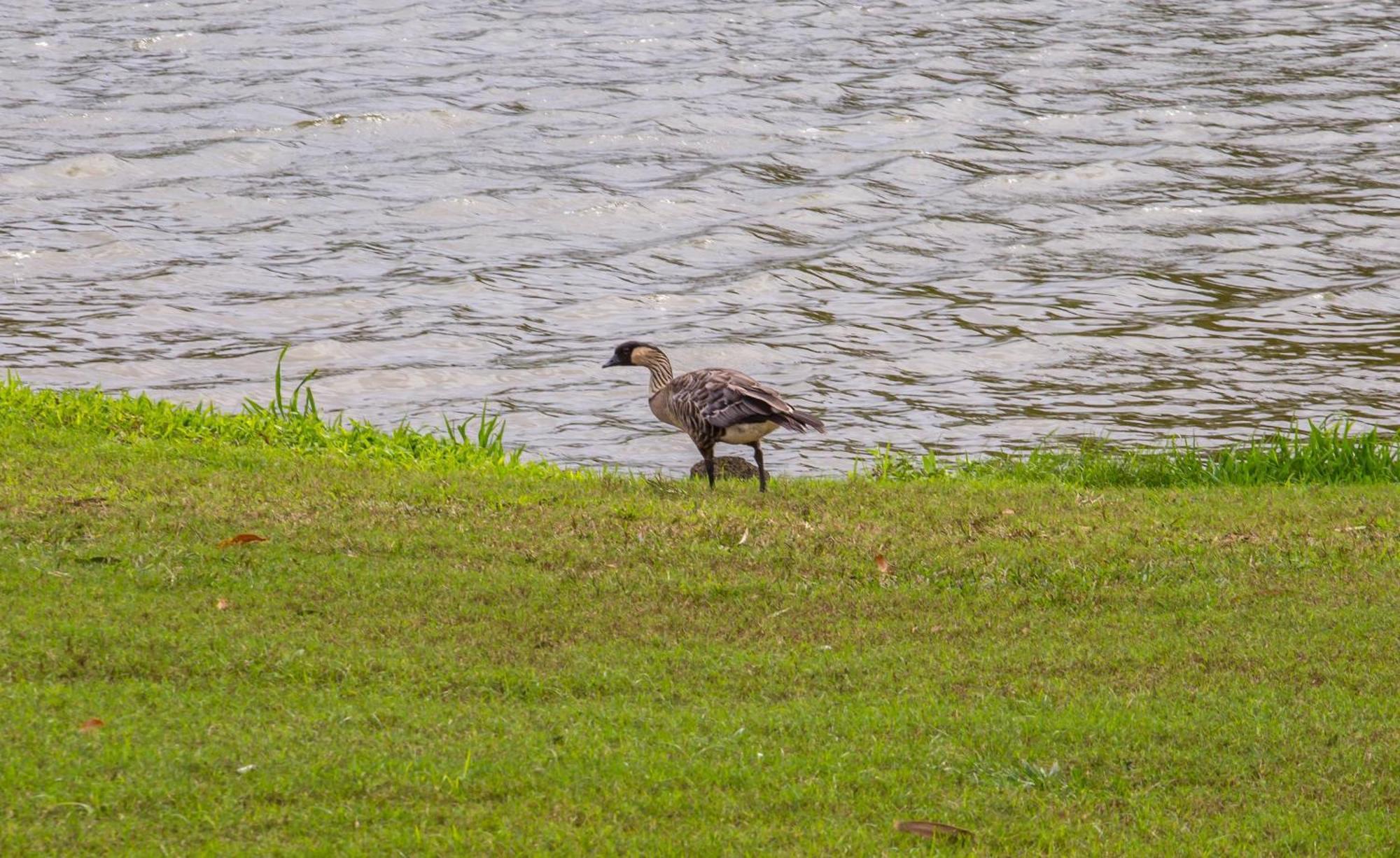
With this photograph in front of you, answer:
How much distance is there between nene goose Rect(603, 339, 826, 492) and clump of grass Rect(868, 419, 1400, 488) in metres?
1.08

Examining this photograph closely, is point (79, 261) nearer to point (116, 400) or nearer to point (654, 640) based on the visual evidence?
point (116, 400)

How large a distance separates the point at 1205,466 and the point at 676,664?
17.0 ft

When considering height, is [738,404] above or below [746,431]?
above

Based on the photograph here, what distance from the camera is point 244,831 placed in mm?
5309

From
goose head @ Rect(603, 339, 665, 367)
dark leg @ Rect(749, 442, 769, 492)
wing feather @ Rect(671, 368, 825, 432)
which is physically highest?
wing feather @ Rect(671, 368, 825, 432)

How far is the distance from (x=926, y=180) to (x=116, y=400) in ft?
35.2

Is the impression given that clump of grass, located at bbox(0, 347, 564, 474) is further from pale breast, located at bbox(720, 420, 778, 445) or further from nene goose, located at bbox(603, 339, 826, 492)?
pale breast, located at bbox(720, 420, 778, 445)

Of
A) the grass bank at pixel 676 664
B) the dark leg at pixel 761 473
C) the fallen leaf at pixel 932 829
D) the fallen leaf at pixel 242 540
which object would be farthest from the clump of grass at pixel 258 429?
the fallen leaf at pixel 932 829

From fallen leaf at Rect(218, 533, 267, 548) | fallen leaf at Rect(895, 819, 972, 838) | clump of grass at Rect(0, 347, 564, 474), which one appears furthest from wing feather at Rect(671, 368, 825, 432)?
fallen leaf at Rect(895, 819, 972, 838)

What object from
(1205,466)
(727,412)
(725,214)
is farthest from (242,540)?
(725,214)

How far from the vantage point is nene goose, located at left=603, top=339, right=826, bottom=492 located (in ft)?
31.8

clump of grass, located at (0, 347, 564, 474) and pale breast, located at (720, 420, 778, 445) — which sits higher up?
pale breast, located at (720, 420, 778, 445)

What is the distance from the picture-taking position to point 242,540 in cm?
816

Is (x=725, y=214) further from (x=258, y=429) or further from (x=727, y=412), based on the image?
(x=727, y=412)
